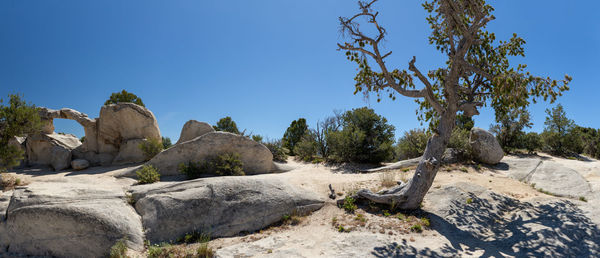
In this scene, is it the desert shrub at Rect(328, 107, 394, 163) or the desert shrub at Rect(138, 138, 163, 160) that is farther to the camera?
the desert shrub at Rect(328, 107, 394, 163)

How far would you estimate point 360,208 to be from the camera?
888 centimetres

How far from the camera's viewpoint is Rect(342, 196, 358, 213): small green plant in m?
8.70

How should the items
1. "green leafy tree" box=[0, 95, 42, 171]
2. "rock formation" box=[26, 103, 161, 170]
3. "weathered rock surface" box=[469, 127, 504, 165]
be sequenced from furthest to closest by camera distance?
"rock formation" box=[26, 103, 161, 170] < "weathered rock surface" box=[469, 127, 504, 165] < "green leafy tree" box=[0, 95, 42, 171]

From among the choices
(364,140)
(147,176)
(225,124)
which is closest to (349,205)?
(147,176)

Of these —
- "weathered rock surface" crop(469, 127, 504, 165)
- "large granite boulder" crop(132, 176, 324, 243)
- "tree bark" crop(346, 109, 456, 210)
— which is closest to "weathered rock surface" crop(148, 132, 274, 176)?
"large granite boulder" crop(132, 176, 324, 243)

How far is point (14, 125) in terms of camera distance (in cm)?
1215

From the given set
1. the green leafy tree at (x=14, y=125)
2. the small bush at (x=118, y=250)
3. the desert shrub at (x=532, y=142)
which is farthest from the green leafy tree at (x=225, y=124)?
the desert shrub at (x=532, y=142)

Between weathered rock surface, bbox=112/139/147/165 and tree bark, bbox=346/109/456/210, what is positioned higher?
weathered rock surface, bbox=112/139/147/165

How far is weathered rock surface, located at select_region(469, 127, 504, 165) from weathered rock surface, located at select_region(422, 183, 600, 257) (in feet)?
17.0

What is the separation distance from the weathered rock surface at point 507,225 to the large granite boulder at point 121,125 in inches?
615

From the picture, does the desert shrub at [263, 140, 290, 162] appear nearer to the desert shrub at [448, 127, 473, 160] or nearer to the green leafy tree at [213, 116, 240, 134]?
the green leafy tree at [213, 116, 240, 134]

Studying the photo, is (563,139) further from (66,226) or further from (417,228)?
(66,226)

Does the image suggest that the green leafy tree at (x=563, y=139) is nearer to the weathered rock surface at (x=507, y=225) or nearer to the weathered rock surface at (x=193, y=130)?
the weathered rock surface at (x=507, y=225)

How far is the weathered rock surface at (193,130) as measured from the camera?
49.4 feet
